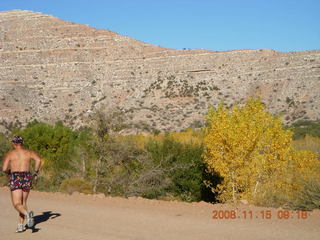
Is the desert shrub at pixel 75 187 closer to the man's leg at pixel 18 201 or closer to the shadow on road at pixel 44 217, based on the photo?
the shadow on road at pixel 44 217

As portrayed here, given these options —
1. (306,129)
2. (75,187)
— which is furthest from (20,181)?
(306,129)

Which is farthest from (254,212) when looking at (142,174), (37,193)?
(142,174)

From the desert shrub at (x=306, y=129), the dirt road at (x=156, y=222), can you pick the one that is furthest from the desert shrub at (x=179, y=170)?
the desert shrub at (x=306, y=129)

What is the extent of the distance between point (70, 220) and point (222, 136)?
830 centimetres

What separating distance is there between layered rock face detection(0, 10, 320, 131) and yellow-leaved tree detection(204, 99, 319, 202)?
1367 inches

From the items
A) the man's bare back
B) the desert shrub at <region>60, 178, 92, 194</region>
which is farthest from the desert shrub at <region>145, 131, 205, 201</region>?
the man's bare back

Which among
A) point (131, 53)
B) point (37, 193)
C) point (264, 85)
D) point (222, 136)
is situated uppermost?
point (131, 53)

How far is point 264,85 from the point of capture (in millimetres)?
61250

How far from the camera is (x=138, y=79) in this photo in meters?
68.3

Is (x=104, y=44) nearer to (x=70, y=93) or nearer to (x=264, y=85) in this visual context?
(x=70, y=93)

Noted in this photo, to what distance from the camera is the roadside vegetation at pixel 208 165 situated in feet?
56.3
